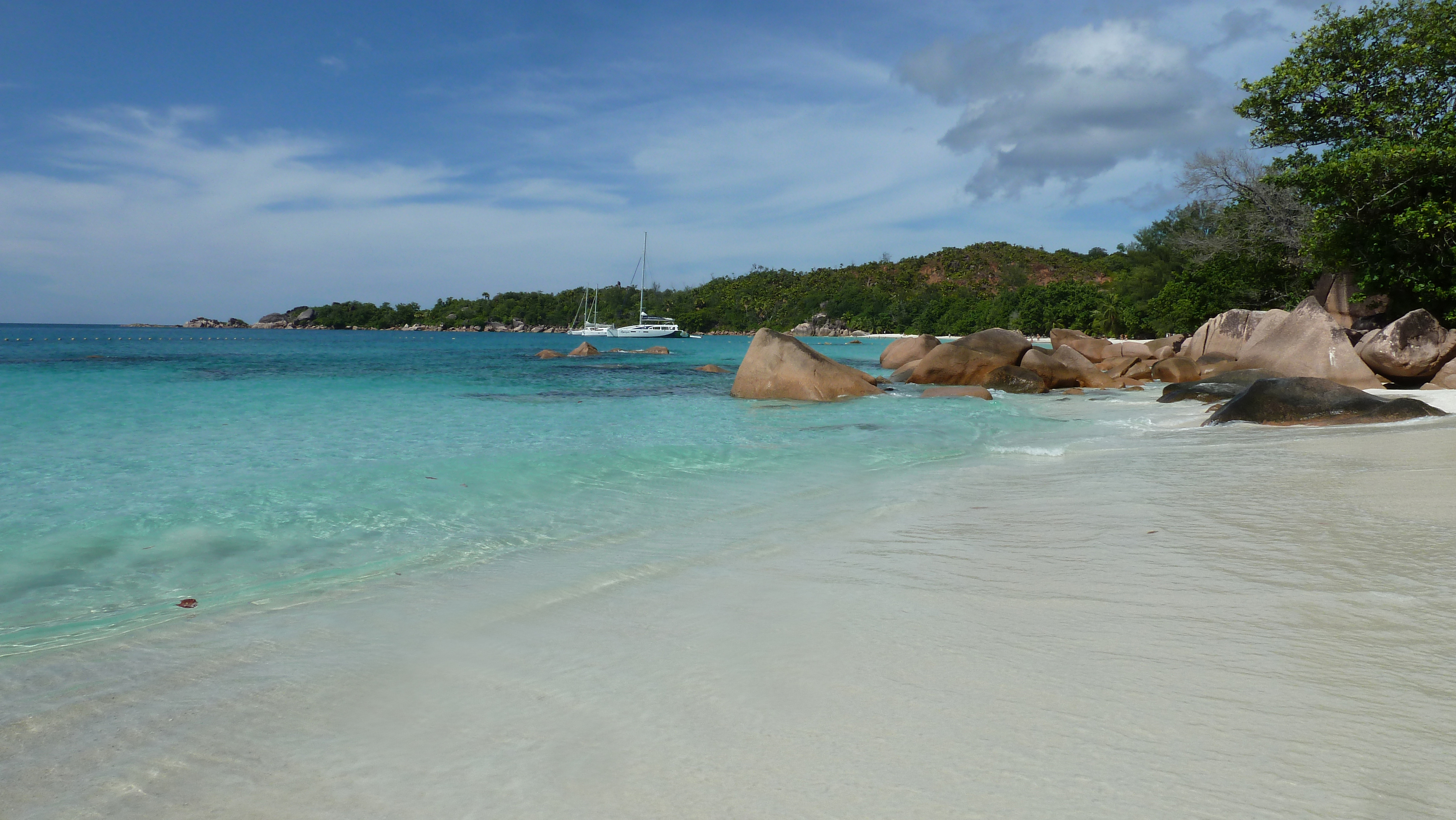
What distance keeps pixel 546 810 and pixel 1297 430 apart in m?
9.27

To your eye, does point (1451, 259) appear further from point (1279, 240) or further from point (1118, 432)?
point (1118, 432)

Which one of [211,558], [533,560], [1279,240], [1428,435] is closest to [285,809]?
[533,560]

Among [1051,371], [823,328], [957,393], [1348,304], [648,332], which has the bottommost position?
[957,393]

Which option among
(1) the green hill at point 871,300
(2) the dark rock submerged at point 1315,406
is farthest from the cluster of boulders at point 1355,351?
(1) the green hill at point 871,300

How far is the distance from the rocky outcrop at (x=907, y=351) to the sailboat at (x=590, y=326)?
57.8 meters

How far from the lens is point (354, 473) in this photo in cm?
700

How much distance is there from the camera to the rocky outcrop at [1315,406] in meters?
8.66

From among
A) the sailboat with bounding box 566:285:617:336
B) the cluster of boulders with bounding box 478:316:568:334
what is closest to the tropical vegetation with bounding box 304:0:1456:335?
the sailboat with bounding box 566:285:617:336

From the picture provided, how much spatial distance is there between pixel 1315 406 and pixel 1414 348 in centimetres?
682

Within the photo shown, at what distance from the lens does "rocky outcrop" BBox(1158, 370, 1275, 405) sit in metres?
12.9

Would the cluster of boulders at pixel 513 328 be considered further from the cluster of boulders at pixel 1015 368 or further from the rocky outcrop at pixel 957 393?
the rocky outcrop at pixel 957 393

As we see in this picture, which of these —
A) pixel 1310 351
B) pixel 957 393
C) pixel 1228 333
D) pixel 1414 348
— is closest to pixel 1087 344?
pixel 1228 333

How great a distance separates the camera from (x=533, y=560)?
14.0ft

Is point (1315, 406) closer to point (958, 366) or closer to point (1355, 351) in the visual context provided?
point (1355, 351)
